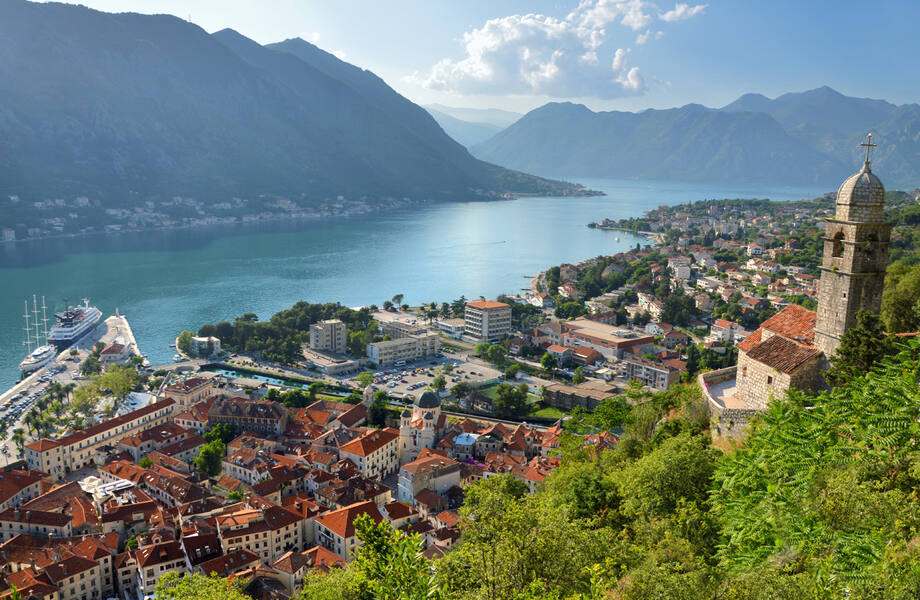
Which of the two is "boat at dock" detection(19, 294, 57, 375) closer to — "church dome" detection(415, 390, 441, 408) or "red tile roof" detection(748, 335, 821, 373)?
"church dome" detection(415, 390, 441, 408)

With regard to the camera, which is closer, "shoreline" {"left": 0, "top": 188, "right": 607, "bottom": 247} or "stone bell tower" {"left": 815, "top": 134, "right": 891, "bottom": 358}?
"stone bell tower" {"left": 815, "top": 134, "right": 891, "bottom": 358}

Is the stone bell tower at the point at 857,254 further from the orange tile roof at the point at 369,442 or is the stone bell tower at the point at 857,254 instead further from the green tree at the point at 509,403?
the green tree at the point at 509,403

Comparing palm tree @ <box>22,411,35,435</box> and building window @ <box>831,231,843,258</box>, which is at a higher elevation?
building window @ <box>831,231,843,258</box>

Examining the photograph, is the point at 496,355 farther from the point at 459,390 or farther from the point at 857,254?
the point at 857,254

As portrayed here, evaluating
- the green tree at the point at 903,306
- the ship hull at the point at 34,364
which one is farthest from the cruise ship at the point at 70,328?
the green tree at the point at 903,306

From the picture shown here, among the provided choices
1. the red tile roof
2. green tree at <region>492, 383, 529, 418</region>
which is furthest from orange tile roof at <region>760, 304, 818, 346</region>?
green tree at <region>492, 383, 529, 418</region>

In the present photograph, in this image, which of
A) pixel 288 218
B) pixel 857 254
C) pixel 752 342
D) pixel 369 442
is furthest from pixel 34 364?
pixel 288 218
